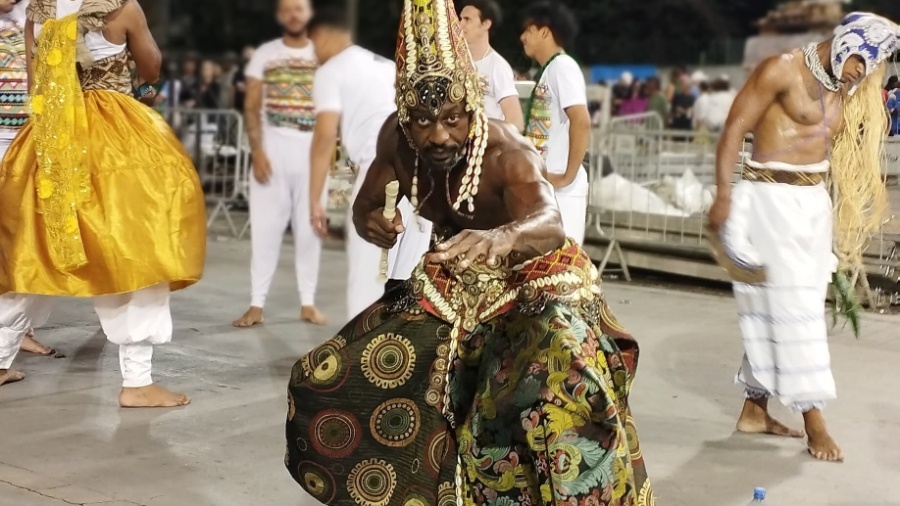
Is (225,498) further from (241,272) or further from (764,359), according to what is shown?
(241,272)

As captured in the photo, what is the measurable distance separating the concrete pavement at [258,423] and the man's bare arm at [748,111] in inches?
44.8

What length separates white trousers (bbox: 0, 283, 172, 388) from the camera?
4977mm

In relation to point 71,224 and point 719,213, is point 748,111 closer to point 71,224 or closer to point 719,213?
point 719,213

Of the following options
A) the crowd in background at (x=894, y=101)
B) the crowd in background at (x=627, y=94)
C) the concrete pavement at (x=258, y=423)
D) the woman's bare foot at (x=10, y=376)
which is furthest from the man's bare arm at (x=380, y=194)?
the crowd in background at (x=627, y=94)

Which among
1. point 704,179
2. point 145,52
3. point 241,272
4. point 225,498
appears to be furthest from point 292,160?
point 704,179

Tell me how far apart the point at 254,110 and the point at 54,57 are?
2.14 meters

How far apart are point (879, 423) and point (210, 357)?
345cm

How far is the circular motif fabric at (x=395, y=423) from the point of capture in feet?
10.1

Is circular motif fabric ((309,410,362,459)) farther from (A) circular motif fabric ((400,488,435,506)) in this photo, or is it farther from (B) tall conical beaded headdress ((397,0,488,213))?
(B) tall conical beaded headdress ((397,0,488,213))

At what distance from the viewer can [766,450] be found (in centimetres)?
470

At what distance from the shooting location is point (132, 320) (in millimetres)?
4977

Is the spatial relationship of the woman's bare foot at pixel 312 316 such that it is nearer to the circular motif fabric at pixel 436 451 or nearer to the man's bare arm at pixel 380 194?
the man's bare arm at pixel 380 194

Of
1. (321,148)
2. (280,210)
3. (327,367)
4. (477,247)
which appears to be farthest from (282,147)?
(477,247)

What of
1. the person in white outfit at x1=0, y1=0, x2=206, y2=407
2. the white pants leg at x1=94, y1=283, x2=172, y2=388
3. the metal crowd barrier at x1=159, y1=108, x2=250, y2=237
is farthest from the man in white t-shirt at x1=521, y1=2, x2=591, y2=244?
the metal crowd barrier at x1=159, y1=108, x2=250, y2=237
